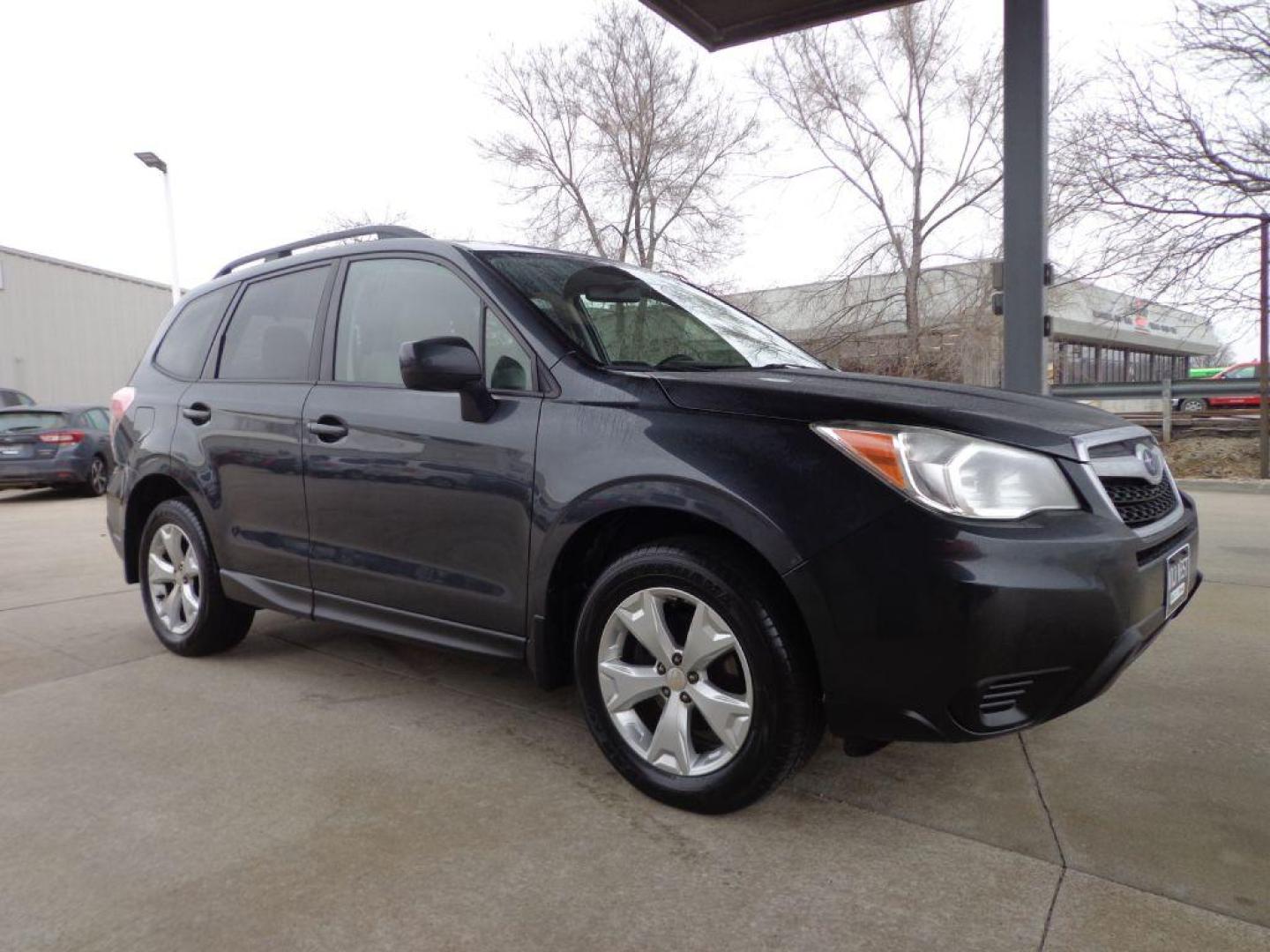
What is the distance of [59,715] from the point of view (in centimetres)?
341

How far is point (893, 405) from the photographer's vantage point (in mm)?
2299

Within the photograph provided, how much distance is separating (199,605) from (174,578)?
0.27 meters

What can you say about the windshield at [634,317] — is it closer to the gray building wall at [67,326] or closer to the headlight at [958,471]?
the headlight at [958,471]

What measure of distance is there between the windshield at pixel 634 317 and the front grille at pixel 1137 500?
1216 mm

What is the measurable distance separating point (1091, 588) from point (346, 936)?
187 centimetres

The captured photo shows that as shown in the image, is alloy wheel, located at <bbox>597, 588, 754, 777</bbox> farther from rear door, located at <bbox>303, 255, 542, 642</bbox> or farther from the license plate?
the license plate

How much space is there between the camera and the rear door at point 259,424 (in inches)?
140

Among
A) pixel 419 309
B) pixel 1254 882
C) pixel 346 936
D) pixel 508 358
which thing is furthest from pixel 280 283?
pixel 1254 882

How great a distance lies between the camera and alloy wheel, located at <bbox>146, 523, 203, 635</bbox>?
4.07m

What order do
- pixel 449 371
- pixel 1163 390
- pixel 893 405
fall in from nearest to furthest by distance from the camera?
1. pixel 893 405
2. pixel 449 371
3. pixel 1163 390

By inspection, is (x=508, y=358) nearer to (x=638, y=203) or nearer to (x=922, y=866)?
(x=922, y=866)

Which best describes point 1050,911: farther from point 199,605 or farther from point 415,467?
point 199,605

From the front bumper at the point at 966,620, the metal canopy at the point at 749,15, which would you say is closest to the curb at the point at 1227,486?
the metal canopy at the point at 749,15

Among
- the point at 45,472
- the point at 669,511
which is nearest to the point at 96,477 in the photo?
the point at 45,472
